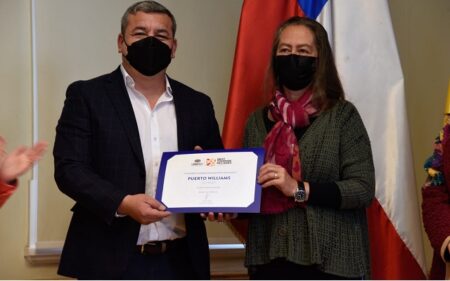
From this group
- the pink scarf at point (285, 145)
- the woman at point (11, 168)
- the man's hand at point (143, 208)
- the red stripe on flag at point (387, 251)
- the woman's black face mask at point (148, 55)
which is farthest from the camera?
the red stripe on flag at point (387, 251)

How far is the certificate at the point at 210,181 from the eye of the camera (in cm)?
202

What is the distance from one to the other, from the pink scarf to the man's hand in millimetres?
352

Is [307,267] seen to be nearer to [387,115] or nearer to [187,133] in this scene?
[187,133]

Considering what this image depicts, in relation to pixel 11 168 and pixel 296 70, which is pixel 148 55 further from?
pixel 11 168

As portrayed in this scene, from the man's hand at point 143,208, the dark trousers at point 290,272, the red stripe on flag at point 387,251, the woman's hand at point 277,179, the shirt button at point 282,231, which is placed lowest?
the red stripe on flag at point 387,251

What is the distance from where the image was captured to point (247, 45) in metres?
2.72

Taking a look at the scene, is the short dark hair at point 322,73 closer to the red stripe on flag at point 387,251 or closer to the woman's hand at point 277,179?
the woman's hand at point 277,179

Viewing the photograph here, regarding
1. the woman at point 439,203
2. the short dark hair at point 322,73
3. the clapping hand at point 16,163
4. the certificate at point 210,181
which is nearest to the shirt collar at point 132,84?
the certificate at point 210,181

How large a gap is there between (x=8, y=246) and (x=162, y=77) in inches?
43.2

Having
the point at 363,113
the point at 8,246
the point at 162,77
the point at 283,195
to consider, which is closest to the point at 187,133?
the point at 162,77

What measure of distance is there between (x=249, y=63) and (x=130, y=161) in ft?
2.67

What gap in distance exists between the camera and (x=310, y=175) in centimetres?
212

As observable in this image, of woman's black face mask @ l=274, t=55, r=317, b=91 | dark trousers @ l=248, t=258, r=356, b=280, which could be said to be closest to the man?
dark trousers @ l=248, t=258, r=356, b=280

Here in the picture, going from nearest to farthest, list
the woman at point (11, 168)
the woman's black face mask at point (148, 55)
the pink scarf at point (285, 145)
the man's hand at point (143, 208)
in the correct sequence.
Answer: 1. the woman at point (11, 168)
2. the man's hand at point (143, 208)
3. the pink scarf at point (285, 145)
4. the woman's black face mask at point (148, 55)
